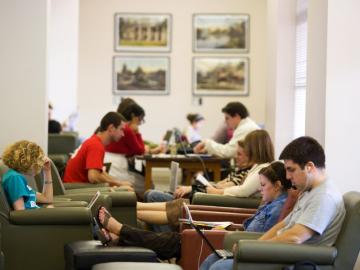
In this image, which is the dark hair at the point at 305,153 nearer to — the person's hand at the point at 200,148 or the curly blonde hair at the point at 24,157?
the curly blonde hair at the point at 24,157

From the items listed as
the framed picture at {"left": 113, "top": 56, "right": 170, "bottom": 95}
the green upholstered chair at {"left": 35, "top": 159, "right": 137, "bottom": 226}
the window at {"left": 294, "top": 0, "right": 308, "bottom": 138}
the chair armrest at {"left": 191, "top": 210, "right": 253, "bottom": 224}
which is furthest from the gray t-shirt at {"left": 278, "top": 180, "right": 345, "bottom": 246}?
the framed picture at {"left": 113, "top": 56, "right": 170, "bottom": 95}

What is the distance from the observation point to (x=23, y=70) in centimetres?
812

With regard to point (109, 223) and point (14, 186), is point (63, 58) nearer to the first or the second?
point (14, 186)

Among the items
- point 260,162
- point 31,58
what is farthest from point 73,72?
point 260,162

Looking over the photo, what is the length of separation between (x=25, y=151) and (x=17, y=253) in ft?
2.45

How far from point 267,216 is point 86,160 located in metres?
2.98

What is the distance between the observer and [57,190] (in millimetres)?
7805

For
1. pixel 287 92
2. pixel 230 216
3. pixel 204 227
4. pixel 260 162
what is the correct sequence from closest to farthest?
pixel 204 227, pixel 230 216, pixel 260 162, pixel 287 92

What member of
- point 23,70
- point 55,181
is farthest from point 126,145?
point 55,181

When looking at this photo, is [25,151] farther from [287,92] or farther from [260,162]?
[287,92]

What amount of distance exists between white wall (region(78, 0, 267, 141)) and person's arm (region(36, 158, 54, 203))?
9030mm

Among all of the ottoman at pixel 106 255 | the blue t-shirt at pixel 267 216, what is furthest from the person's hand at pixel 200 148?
the ottoman at pixel 106 255

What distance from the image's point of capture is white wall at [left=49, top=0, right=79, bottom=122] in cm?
1505

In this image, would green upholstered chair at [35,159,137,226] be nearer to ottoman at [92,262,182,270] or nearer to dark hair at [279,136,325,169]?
ottoman at [92,262,182,270]
